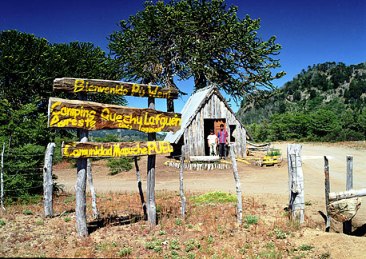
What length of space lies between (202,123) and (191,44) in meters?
12.9

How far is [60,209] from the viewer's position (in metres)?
11.2

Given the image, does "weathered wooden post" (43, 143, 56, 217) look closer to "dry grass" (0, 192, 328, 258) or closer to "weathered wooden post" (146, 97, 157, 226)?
"dry grass" (0, 192, 328, 258)

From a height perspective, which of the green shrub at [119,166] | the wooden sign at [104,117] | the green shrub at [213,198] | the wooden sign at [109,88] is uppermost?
the wooden sign at [109,88]

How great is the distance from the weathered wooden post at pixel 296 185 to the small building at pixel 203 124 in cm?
1293

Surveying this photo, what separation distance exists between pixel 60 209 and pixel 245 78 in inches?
1021

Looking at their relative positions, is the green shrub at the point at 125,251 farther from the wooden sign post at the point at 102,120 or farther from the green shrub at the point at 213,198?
the green shrub at the point at 213,198

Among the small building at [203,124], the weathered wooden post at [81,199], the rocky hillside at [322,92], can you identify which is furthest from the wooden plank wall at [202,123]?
the rocky hillside at [322,92]

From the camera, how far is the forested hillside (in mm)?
42531

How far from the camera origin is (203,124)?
23.4 m

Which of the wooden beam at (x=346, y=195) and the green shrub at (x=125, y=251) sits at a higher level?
the wooden beam at (x=346, y=195)

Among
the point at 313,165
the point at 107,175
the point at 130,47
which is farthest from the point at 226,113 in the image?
the point at 130,47

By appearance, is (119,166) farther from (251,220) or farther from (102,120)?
(102,120)

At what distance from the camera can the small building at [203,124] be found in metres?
22.9

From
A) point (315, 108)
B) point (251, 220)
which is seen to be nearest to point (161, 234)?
point (251, 220)
